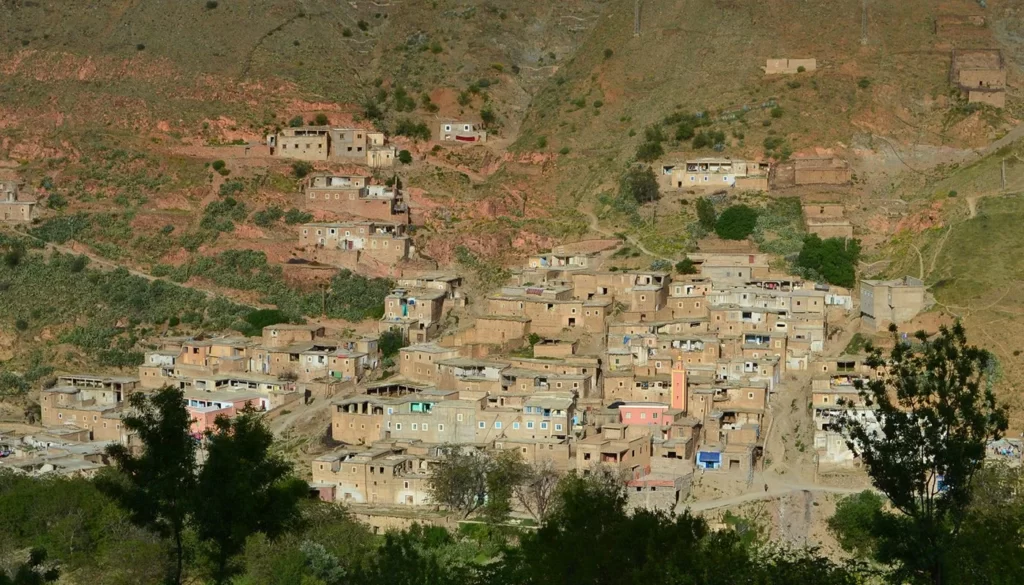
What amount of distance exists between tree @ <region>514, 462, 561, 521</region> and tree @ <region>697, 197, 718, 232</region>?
16889 millimetres

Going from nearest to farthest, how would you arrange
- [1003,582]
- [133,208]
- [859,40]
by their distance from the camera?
[1003,582] → [133,208] → [859,40]

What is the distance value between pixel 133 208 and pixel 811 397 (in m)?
29.2

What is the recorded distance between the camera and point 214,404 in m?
49.0

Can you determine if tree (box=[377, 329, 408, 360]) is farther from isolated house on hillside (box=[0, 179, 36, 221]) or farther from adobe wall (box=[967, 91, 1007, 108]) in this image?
adobe wall (box=[967, 91, 1007, 108])

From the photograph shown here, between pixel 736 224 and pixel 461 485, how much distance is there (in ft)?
58.7

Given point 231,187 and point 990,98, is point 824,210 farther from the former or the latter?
point 231,187

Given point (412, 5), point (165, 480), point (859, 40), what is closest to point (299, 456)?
point (165, 480)

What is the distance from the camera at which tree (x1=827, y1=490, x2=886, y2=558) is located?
39.7 metres

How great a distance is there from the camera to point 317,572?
3728 centimetres

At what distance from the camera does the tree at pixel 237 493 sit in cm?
2350

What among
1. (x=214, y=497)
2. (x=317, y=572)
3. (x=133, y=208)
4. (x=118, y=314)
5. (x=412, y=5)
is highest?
(x=412, y=5)

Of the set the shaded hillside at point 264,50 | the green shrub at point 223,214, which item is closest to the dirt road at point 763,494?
the green shrub at point 223,214

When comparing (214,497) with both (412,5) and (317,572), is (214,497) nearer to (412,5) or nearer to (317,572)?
(317,572)

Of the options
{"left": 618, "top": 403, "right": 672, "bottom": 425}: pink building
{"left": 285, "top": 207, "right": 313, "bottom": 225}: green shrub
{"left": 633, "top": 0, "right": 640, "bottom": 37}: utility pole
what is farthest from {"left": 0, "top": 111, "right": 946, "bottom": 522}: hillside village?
{"left": 633, "top": 0, "right": 640, "bottom": 37}: utility pole
